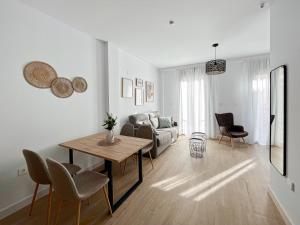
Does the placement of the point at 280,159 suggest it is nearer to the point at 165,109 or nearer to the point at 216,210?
the point at 216,210

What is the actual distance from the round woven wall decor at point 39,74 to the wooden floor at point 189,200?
64.4 inches

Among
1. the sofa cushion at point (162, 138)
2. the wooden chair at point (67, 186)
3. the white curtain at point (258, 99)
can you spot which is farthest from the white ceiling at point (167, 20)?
the sofa cushion at point (162, 138)

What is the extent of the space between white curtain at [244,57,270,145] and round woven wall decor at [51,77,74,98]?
470cm

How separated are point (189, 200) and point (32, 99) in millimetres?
2529

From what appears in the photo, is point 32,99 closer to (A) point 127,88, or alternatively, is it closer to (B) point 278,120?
(A) point 127,88

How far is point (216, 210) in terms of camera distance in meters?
1.74

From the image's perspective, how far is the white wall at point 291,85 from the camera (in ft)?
4.43

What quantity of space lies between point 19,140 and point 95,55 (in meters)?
1.95

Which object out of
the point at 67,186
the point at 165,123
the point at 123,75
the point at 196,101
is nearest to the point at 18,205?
the point at 67,186

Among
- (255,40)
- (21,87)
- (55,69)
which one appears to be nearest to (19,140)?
(21,87)

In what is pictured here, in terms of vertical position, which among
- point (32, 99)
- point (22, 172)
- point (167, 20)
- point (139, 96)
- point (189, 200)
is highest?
point (167, 20)

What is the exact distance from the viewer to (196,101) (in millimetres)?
5137

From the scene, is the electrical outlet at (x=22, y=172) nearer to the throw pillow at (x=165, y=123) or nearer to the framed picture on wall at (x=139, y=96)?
the framed picture on wall at (x=139, y=96)

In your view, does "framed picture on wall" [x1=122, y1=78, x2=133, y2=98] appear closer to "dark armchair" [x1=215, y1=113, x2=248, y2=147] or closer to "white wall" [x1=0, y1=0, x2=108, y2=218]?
"white wall" [x1=0, y1=0, x2=108, y2=218]
